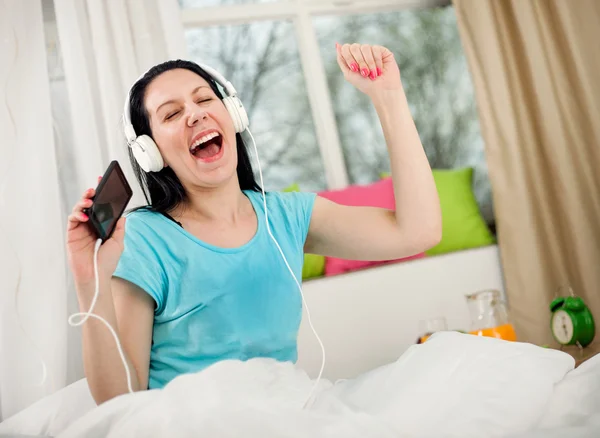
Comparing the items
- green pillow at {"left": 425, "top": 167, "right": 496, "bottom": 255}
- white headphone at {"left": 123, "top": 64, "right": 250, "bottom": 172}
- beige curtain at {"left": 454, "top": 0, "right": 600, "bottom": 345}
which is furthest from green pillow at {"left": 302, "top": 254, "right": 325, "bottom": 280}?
white headphone at {"left": 123, "top": 64, "right": 250, "bottom": 172}

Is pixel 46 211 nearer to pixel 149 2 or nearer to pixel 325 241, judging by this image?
pixel 149 2

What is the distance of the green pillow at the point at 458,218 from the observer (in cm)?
231

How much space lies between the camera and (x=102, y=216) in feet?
2.72

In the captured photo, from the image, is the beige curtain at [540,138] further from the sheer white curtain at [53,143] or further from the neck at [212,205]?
the neck at [212,205]

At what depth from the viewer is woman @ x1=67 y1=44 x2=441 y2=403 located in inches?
37.9

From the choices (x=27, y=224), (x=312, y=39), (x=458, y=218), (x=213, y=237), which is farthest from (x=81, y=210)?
(x=312, y=39)

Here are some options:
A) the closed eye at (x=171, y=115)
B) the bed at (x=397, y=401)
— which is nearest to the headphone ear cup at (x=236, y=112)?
the closed eye at (x=171, y=115)

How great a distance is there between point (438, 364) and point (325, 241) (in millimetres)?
527

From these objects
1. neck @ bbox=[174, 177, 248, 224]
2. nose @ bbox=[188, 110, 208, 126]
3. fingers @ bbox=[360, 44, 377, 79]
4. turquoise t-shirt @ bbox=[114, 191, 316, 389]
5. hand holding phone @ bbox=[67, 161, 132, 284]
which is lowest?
turquoise t-shirt @ bbox=[114, 191, 316, 389]

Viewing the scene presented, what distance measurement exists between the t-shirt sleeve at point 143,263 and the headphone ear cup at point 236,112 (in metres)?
0.27

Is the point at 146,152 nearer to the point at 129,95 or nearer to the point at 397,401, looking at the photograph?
the point at 129,95

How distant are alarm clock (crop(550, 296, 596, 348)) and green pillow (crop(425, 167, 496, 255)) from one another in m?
0.44

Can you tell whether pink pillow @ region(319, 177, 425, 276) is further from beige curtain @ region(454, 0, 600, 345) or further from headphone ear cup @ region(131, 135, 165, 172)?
headphone ear cup @ region(131, 135, 165, 172)

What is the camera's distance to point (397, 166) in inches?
46.0
